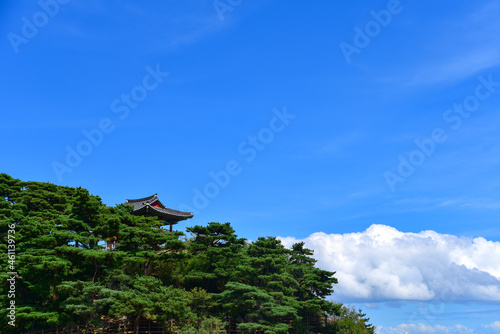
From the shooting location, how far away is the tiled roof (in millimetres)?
45722

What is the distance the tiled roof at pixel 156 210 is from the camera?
45.7m

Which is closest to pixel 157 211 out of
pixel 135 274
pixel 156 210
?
pixel 156 210

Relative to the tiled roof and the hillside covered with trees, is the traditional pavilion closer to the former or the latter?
the tiled roof

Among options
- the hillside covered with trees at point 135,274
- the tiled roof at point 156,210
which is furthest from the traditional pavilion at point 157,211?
the hillside covered with trees at point 135,274

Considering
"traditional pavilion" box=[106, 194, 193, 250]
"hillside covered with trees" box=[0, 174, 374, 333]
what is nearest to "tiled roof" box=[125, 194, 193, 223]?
"traditional pavilion" box=[106, 194, 193, 250]

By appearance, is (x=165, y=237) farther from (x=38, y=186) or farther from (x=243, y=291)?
(x=38, y=186)

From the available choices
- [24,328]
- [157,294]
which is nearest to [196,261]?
[157,294]

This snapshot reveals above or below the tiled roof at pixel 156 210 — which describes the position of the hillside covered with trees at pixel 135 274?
below

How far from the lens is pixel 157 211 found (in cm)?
4647

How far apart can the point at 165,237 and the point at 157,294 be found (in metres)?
4.93

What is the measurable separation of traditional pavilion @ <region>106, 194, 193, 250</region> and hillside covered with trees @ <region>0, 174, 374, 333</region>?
10.6m

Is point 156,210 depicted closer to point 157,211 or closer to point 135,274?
point 157,211

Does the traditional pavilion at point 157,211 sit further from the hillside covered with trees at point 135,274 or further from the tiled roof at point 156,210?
the hillside covered with trees at point 135,274

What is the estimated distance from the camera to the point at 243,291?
3122 cm
